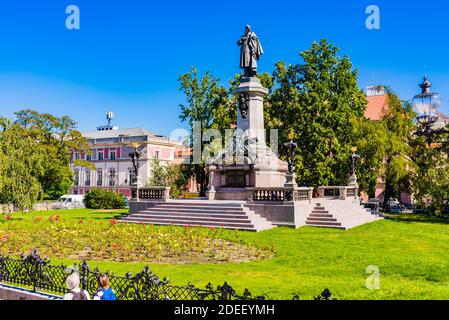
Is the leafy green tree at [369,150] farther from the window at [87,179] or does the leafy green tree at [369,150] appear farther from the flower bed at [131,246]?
the window at [87,179]

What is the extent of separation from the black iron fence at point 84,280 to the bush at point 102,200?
3457 centimetres

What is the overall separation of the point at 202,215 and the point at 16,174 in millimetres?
14001

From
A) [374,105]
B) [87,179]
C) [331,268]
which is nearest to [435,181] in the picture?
[331,268]

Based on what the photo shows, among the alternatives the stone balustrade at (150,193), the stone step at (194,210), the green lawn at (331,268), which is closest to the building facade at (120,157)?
the stone balustrade at (150,193)

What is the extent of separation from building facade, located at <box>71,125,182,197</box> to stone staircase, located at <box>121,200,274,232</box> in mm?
41400

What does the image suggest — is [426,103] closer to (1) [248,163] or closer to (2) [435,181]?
(2) [435,181]

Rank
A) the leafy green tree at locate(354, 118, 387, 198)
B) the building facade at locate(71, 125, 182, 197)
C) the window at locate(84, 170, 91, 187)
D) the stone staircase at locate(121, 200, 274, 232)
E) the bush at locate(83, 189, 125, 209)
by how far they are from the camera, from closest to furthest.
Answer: the stone staircase at locate(121, 200, 274, 232) → the leafy green tree at locate(354, 118, 387, 198) → the bush at locate(83, 189, 125, 209) → the building facade at locate(71, 125, 182, 197) → the window at locate(84, 170, 91, 187)

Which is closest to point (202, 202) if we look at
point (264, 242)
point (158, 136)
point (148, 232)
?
point (148, 232)

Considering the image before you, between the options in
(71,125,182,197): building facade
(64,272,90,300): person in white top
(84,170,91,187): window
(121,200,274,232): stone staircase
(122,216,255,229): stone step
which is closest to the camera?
(64,272,90,300): person in white top

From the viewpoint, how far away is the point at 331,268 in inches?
497

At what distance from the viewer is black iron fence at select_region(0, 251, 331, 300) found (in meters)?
7.79

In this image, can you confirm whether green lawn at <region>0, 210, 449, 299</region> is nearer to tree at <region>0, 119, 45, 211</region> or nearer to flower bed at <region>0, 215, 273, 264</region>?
flower bed at <region>0, 215, 273, 264</region>

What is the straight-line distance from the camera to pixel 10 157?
2905cm

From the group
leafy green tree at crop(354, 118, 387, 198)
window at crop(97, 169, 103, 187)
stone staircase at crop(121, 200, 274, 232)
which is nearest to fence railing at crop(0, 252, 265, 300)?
stone staircase at crop(121, 200, 274, 232)
